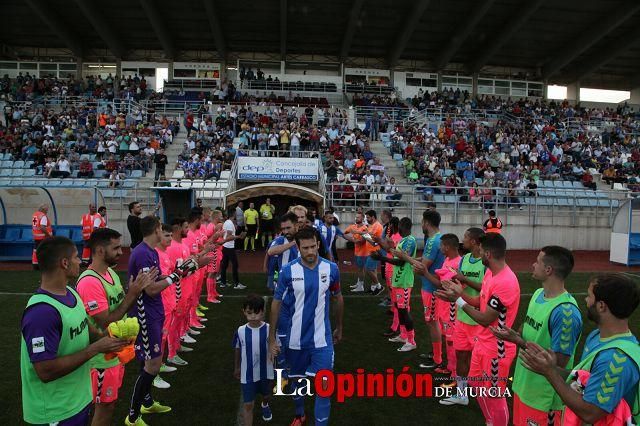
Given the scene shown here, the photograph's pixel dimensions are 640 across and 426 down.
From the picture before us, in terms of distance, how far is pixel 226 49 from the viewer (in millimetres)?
38969

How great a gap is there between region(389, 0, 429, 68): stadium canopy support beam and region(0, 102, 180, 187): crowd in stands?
17075 millimetres

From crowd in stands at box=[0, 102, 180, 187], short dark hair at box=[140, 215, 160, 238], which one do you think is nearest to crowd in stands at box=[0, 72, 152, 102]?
crowd in stands at box=[0, 102, 180, 187]

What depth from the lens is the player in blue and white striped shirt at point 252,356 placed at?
16.6 feet

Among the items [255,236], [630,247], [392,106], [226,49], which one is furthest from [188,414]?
[226,49]

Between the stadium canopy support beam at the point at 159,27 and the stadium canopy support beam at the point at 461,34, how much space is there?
21.1 metres

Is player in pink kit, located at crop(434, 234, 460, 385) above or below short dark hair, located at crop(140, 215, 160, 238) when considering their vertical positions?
below

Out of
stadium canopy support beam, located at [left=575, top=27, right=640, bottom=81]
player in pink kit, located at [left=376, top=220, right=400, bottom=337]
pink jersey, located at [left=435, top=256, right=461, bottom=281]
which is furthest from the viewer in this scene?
stadium canopy support beam, located at [left=575, top=27, right=640, bottom=81]

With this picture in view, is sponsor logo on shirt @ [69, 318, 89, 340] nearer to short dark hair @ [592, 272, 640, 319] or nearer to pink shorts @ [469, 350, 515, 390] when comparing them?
short dark hair @ [592, 272, 640, 319]

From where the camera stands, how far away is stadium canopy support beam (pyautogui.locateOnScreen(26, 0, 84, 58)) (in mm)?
32094

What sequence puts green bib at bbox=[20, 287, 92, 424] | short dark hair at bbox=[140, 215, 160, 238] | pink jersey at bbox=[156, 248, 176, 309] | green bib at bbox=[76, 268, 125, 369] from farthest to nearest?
pink jersey at bbox=[156, 248, 176, 309] → short dark hair at bbox=[140, 215, 160, 238] → green bib at bbox=[76, 268, 125, 369] → green bib at bbox=[20, 287, 92, 424]

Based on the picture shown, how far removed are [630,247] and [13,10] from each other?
39729 millimetres

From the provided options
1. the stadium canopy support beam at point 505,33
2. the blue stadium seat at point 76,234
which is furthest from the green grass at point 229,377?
the stadium canopy support beam at point 505,33

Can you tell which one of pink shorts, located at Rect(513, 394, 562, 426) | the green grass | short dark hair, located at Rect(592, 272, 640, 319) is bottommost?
the green grass

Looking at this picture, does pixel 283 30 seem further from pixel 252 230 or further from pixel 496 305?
pixel 496 305
